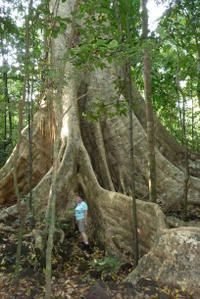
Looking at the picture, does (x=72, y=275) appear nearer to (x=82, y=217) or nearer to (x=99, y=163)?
(x=82, y=217)

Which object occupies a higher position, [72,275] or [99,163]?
[99,163]

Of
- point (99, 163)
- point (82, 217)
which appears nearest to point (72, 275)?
point (82, 217)

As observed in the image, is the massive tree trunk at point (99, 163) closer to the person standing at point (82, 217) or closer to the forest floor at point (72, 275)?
the person standing at point (82, 217)

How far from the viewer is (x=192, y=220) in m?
8.45

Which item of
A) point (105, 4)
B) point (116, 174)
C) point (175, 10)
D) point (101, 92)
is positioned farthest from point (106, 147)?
point (105, 4)

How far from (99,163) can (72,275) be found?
2.89 metres

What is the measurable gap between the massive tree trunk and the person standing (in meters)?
0.27

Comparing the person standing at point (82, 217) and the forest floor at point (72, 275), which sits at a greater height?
the person standing at point (82, 217)

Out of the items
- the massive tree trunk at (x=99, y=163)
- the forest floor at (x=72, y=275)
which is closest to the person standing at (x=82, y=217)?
the forest floor at (x=72, y=275)

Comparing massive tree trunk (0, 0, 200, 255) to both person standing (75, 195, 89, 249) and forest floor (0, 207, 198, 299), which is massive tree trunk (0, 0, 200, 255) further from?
forest floor (0, 207, 198, 299)

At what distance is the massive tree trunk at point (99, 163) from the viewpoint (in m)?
7.39

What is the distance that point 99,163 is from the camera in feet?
28.2

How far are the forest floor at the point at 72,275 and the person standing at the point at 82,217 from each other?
0.51 ft

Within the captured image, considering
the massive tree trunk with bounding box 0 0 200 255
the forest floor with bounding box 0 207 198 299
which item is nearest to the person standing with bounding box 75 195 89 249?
the forest floor with bounding box 0 207 198 299
